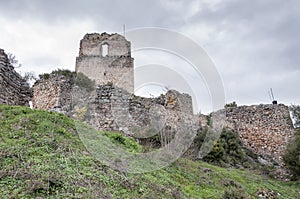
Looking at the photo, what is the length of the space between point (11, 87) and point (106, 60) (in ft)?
34.1

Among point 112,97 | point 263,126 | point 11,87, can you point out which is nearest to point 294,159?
point 263,126

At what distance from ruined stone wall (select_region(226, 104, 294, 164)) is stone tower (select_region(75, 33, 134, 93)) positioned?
6886 mm

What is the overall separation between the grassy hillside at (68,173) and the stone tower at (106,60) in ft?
37.1

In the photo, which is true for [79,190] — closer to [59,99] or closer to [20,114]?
[20,114]

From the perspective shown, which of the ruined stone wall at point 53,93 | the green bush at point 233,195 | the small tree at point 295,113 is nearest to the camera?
the green bush at point 233,195

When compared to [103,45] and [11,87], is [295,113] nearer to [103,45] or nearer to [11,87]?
[103,45]

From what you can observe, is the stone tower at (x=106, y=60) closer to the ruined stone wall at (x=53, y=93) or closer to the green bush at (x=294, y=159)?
the ruined stone wall at (x=53, y=93)

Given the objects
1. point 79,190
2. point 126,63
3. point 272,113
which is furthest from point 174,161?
point 126,63

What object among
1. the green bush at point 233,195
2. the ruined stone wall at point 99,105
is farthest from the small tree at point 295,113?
the green bush at point 233,195

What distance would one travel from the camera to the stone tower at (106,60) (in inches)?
802

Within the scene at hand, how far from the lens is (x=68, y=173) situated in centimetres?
586

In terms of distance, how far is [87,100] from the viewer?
39.2 feet

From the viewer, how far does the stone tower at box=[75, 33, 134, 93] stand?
20375 millimetres

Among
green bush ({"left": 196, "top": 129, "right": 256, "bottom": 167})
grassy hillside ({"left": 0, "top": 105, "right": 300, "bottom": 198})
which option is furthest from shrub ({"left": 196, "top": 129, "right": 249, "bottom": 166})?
grassy hillside ({"left": 0, "top": 105, "right": 300, "bottom": 198})
